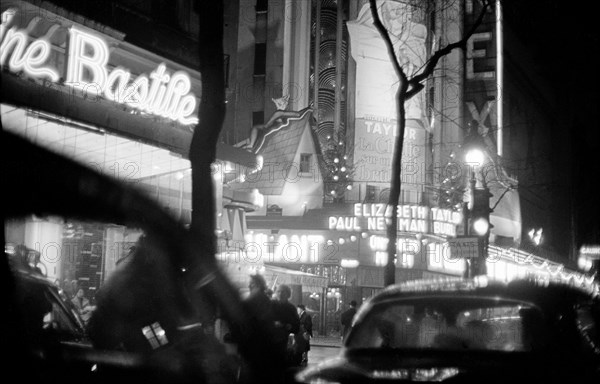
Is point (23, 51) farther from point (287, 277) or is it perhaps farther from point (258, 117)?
point (258, 117)

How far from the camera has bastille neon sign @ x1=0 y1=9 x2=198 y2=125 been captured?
14.9m

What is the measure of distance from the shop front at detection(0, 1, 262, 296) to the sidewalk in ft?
38.7

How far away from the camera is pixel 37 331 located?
4.66m

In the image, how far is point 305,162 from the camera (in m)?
38.6

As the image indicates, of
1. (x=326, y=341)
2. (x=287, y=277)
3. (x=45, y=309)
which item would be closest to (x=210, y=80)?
(x=45, y=309)

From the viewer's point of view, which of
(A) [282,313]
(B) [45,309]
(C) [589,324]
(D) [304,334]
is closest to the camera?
(C) [589,324]

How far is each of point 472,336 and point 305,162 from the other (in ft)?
109

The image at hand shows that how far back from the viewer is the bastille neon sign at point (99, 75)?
1488cm

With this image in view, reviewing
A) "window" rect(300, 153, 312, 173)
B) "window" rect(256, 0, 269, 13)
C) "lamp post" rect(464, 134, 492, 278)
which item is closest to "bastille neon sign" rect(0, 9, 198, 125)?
"lamp post" rect(464, 134, 492, 278)

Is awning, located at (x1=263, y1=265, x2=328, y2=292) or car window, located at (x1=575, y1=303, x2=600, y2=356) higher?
car window, located at (x1=575, y1=303, x2=600, y2=356)

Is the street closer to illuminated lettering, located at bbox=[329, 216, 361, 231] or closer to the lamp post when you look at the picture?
the lamp post

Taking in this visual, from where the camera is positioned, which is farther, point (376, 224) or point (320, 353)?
point (376, 224)

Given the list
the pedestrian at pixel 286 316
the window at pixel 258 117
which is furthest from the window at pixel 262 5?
the pedestrian at pixel 286 316

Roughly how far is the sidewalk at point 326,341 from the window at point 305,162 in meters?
8.60
